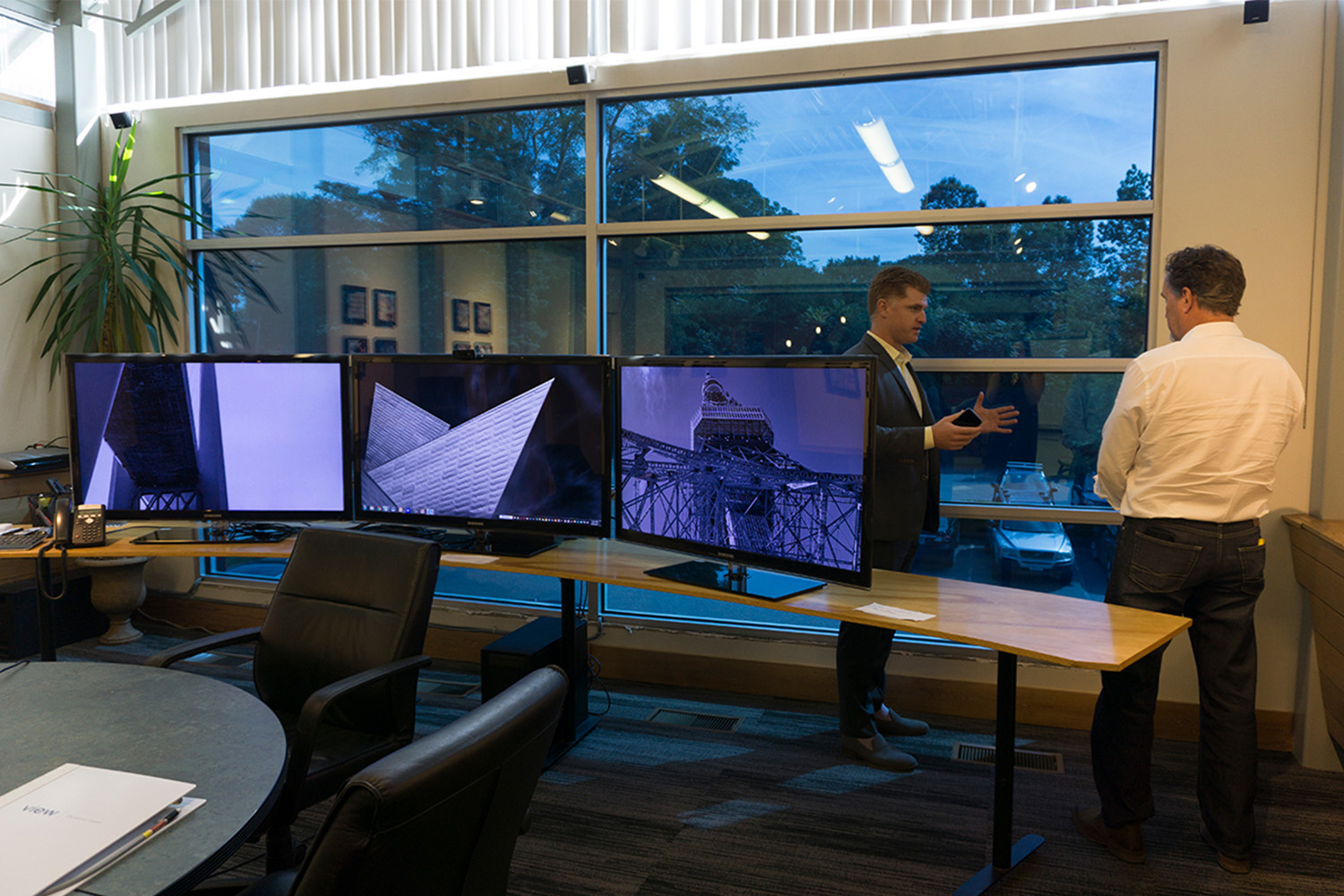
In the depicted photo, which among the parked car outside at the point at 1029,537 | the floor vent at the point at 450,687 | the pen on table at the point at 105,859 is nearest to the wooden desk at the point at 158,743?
the pen on table at the point at 105,859

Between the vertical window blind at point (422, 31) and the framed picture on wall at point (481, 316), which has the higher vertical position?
the vertical window blind at point (422, 31)

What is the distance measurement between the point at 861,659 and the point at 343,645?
1.70 m

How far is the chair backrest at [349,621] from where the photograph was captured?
2.07m

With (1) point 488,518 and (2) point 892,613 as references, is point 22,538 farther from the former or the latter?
(2) point 892,613

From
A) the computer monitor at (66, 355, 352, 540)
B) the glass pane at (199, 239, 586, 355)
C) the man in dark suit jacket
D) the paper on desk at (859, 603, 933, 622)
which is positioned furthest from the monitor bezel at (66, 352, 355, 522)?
the paper on desk at (859, 603, 933, 622)

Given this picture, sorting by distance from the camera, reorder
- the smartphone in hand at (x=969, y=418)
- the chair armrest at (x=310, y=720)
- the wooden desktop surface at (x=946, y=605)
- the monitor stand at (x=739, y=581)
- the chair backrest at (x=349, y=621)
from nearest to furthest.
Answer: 1. the chair armrest at (x=310, y=720)
2. the wooden desktop surface at (x=946, y=605)
3. the chair backrest at (x=349, y=621)
4. the monitor stand at (x=739, y=581)
5. the smartphone in hand at (x=969, y=418)

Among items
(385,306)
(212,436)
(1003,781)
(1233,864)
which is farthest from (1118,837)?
(385,306)

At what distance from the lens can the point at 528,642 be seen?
2.97 m

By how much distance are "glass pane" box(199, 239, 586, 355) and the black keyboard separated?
1510 mm

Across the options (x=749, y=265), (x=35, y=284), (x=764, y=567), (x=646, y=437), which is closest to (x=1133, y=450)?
(x=764, y=567)

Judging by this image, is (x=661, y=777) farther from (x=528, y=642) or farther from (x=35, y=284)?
(x=35, y=284)

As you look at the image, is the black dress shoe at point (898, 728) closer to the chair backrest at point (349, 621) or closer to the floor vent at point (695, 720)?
the floor vent at point (695, 720)

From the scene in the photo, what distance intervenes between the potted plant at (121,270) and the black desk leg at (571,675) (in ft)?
8.22

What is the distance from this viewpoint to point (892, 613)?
2.19 meters
